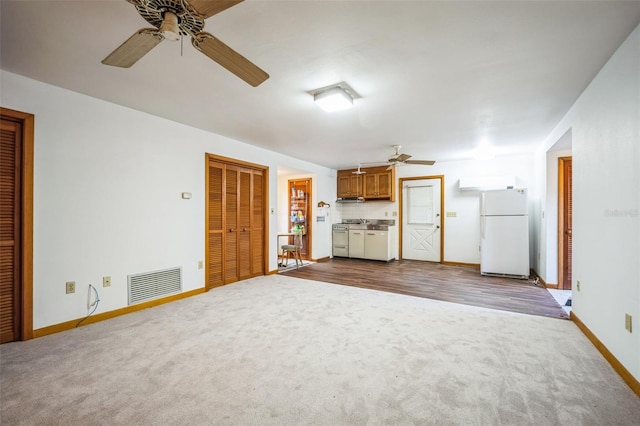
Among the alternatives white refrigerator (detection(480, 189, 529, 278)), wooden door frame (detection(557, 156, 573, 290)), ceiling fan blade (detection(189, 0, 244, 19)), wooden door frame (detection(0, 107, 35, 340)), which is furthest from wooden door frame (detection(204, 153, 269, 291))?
wooden door frame (detection(557, 156, 573, 290))

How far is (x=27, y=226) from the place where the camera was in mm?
2438

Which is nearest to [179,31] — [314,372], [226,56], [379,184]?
[226,56]

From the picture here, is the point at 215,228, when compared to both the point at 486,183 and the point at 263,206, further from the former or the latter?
the point at 486,183

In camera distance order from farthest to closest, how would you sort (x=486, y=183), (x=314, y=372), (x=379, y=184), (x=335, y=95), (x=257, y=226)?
1. (x=379, y=184)
2. (x=486, y=183)
3. (x=257, y=226)
4. (x=335, y=95)
5. (x=314, y=372)

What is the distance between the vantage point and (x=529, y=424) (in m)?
1.47

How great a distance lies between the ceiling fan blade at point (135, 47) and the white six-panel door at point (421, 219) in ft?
20.4

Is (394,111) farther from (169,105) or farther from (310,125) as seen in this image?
(169,105)

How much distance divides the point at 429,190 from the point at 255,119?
474cm

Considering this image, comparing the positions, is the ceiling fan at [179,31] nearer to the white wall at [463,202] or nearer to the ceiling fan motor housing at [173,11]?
the ceiling fan motor housing at [173,11]

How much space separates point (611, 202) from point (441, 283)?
8.98ft

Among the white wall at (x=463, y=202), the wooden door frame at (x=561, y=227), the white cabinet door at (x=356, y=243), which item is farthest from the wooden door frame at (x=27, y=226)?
the white wall at (x=463, y=202)

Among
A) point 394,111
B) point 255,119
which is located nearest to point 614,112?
point 394,111

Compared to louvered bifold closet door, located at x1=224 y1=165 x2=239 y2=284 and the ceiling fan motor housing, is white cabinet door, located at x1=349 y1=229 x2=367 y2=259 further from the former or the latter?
the ceiling fan motor housing

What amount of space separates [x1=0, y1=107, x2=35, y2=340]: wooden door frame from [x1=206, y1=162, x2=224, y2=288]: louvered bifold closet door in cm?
186
